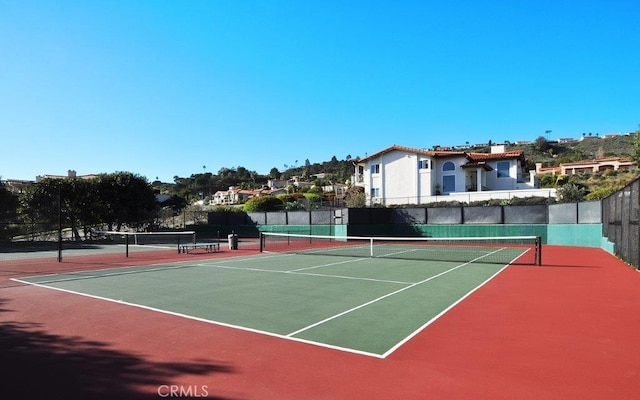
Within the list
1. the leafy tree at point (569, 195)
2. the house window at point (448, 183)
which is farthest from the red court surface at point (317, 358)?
the house window at point (448, 183)

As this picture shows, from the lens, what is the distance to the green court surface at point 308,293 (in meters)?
6.86

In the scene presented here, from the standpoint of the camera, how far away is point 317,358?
18.1ft

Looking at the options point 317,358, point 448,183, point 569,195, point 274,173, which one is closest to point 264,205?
point 448,183

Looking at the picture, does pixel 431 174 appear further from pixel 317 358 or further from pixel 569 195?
pixel 317 358

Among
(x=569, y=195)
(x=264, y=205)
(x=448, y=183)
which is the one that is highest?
(x=448, y=183)

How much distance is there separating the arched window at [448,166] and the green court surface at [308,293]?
32.9 metres

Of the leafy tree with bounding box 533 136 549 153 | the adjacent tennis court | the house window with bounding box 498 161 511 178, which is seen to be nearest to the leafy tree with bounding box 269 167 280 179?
the leafy tree with bounding box 533 136 549 153

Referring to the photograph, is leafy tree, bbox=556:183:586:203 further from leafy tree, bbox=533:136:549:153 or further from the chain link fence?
leafy tree, bbox=533:136:549:153

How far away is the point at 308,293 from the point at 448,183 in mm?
41094

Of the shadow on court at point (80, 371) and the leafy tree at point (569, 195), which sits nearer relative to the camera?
the shadow on court at point (80, 371)

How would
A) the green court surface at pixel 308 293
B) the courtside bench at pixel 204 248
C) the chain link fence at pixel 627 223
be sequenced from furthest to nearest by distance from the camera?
the courtside bench at pixel 204 248, the chain link fence at pixel 627 223, the green court surface at pixel 308 293

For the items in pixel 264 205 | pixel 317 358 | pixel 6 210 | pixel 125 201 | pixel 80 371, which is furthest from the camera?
pixel 264 205

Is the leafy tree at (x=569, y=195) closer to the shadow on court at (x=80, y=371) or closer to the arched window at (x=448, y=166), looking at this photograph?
the arched window at (x=448, y=166)

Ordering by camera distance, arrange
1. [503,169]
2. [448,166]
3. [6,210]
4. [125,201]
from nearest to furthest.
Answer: [6,210]
[125,201]
[448,166]
[503,169]
